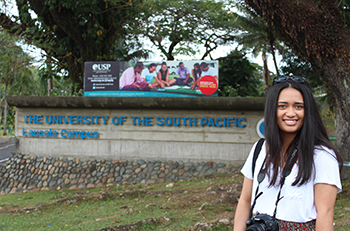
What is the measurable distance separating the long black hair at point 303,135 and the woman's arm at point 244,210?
23cm

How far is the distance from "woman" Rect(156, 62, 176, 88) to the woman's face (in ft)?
Result: 27.0

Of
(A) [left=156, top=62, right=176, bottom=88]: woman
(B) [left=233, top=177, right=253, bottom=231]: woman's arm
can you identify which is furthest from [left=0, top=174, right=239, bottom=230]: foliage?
(B) [left=233, top=177, right=253, bottom=231]: woman's arm

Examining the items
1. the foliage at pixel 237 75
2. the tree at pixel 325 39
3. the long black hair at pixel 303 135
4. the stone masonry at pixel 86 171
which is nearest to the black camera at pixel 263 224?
the long black hair at pixel 303 135

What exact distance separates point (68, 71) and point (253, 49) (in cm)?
1380

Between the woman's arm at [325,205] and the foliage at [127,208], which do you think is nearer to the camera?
the woman's arm at [325,205]

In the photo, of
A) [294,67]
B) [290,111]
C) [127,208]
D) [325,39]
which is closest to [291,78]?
[290,111]

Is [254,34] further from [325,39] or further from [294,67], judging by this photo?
[325,39]

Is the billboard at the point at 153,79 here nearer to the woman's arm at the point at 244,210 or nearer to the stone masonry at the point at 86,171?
the stone masonry at the point at 86,171

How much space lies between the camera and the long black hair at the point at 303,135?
6.02ft

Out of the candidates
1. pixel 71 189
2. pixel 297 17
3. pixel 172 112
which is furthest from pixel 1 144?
pixel 297 17

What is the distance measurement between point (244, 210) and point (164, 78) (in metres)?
8.30

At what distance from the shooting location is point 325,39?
21.7ft

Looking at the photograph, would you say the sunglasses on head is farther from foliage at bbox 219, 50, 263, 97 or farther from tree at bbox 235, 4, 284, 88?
tree at bbox 235, 4, 284, 88

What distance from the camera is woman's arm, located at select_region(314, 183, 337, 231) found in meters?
1.77
